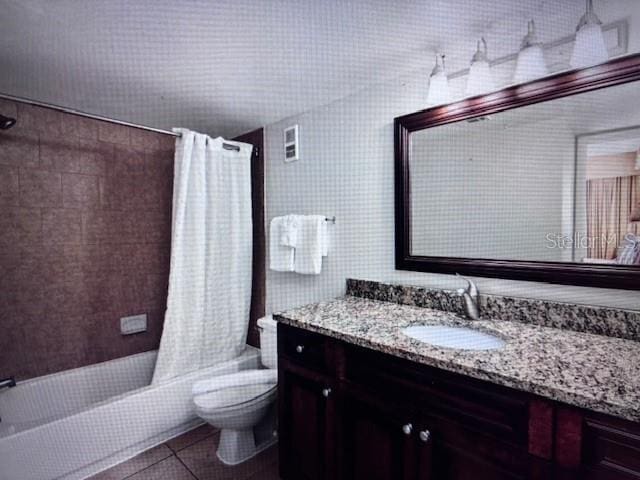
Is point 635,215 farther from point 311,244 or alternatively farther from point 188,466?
point 188,466

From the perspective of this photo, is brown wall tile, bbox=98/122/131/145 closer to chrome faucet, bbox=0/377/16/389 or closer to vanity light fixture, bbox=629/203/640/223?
chrome faucet, bbox=0/377/16/389

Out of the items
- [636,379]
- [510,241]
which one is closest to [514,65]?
[510,241]

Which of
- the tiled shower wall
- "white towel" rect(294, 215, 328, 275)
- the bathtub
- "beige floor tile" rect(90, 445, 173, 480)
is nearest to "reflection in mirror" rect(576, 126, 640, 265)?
"white towel" rect(294, 215, 328, 275)

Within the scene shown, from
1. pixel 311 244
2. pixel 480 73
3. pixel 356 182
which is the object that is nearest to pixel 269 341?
pixel 311 244

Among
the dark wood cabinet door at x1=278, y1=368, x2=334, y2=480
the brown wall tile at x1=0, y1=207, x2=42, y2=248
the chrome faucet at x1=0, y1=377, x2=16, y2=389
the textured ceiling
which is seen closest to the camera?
the textured ceiling

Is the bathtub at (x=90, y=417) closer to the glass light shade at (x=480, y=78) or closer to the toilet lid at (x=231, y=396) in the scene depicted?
the toilet lid at (x=231, y=396)

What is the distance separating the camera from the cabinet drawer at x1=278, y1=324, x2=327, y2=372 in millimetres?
1362

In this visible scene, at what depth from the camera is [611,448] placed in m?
0.76

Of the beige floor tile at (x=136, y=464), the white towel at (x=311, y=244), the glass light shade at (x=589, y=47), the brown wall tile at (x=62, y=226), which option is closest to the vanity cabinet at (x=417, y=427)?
the white towel at (x=311, y=244)

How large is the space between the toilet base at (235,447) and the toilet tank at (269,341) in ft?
1.27

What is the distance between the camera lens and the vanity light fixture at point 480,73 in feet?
4.52

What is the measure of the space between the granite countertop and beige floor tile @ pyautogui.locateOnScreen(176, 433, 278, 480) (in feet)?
2.99

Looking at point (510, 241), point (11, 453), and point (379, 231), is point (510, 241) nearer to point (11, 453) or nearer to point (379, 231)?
point (379, 231)

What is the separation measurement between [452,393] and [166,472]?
1.62 meters
